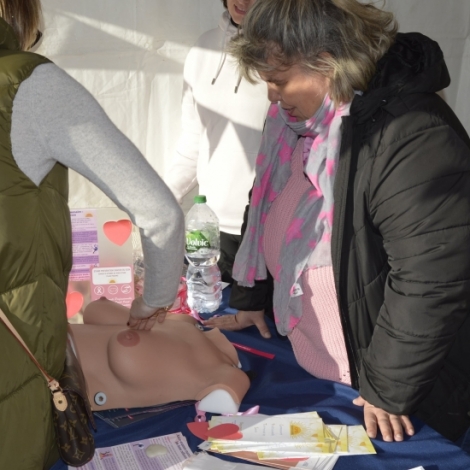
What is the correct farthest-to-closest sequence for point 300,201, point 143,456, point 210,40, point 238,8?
point 210,40 < point 238,8 < point 300,201 < point 143,456

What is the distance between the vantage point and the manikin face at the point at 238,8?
Answer: 2.23 metres

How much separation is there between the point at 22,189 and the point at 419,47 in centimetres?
91

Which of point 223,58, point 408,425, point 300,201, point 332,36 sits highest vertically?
point 332,36

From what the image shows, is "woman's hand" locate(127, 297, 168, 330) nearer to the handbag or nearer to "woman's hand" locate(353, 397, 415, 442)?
the handbag

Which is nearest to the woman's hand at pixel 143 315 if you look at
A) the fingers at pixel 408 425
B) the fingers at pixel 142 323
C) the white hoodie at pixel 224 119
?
the fingers at pixel 142 323

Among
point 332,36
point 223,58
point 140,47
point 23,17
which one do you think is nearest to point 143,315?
point 23,17

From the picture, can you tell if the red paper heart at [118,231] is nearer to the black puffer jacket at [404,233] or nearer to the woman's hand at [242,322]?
the woman's hand at [242,322]

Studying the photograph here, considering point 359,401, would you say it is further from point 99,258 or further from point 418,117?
point 99,258

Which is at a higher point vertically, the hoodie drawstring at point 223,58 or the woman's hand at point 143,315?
the hoodie drawstring at point 223,58

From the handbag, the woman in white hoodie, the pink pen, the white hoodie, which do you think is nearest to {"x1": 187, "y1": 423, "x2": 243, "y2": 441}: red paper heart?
the handbag

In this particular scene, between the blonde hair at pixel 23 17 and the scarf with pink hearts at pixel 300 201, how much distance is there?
674 mm

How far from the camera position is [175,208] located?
106cm

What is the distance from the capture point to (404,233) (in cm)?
126

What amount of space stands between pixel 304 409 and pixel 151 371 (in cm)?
35
